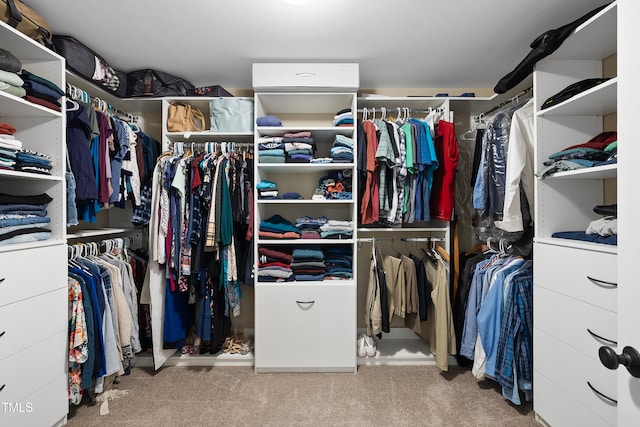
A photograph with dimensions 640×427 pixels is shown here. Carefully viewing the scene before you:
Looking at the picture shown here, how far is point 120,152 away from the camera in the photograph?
198 cm

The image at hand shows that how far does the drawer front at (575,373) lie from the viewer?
1.23m

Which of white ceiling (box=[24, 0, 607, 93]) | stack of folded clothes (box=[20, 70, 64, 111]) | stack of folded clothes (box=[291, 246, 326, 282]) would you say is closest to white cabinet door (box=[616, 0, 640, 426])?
white ceiling (box=[24, 0, 607, 93])

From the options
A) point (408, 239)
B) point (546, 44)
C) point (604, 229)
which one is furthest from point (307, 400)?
point (546, 44)

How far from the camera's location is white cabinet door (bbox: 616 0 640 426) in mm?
631

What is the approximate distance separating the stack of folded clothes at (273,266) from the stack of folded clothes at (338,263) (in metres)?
0.29

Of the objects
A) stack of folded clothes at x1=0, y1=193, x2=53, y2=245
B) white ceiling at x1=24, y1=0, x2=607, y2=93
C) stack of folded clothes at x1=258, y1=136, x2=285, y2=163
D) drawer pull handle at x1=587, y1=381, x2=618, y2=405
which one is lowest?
drawer pull handle at x1=587, y1=381, x2=618, y2=405

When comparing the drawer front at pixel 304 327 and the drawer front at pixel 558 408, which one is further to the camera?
the drawer front at pixel 304 327

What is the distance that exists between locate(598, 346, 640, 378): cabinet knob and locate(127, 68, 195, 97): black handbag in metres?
2.66

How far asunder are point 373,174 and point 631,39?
152 cm

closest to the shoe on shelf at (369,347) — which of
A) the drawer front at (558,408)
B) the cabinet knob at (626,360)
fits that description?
the drawer front at (558,408)

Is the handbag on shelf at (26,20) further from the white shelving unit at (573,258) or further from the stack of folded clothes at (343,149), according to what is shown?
the white shelving unit at (573,258)

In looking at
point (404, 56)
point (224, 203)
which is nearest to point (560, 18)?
point (404, 56)

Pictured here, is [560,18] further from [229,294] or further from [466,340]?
[229,294]

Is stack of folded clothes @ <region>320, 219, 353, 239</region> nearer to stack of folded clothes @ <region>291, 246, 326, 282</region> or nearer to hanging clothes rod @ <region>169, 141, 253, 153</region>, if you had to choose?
stack of folded clothes @ <region>291, 246, 326, 282</region>
